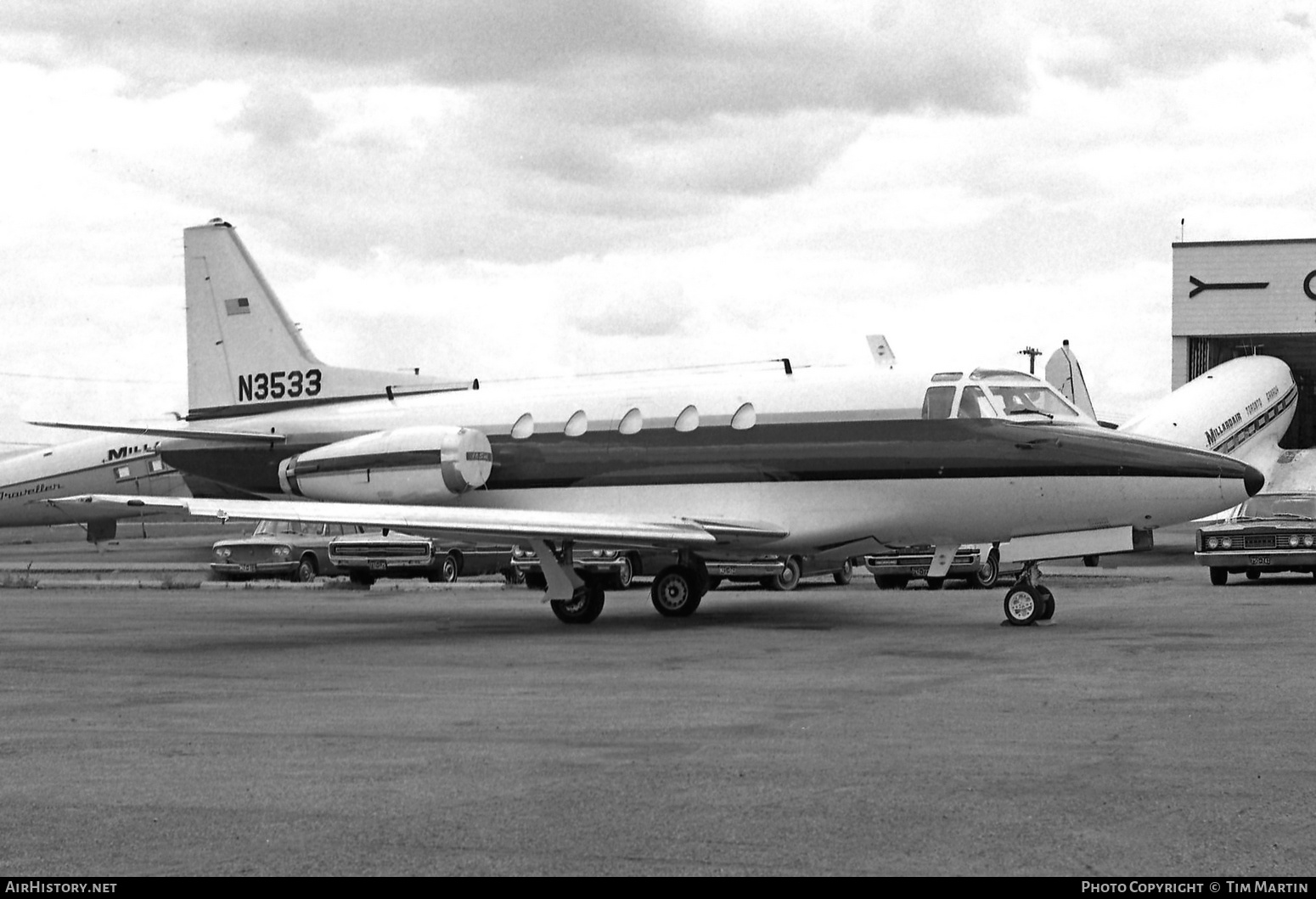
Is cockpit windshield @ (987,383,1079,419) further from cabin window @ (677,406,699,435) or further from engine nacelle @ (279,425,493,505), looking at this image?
engine nacelle @ (279,425,493,505)

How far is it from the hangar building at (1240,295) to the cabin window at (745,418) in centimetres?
4897

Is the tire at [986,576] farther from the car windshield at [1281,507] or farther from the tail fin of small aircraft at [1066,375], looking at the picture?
the tail fin of small aircraft at [1066,375]

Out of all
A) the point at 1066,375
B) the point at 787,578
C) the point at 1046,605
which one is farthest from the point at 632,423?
the point at 1066,375

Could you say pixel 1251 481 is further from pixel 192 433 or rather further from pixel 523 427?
pixel 192 433

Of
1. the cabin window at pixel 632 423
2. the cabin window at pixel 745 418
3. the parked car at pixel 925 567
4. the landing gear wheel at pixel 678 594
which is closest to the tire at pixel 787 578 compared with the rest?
the parked car at pixel 925 567

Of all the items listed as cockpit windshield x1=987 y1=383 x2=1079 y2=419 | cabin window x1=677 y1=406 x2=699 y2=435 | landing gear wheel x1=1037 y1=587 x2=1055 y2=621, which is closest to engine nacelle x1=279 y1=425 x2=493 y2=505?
cabin window x1=677 y1=406 x2=699 y2=435

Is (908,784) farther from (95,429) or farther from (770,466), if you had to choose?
(95,429)

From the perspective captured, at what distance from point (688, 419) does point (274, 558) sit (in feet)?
52.3

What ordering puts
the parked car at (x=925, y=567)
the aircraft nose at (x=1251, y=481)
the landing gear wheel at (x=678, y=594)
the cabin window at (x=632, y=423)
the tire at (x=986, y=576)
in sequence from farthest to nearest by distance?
1. the tire at (x=986, y=576)
2. the parked car at (x=925, y=567)
3. the cabin window at (x=632, y=423)
4. the landing gear wheel at (x=678, y=594)
5. the aircraft nose at (x=1251, y=481)

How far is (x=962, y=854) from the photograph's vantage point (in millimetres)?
7141

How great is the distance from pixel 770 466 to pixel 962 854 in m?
14.9

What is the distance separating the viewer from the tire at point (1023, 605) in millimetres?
19906

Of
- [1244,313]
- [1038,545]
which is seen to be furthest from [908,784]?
[1244,313]

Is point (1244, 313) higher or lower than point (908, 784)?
higher
